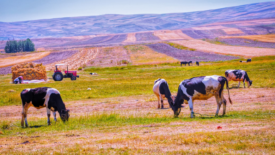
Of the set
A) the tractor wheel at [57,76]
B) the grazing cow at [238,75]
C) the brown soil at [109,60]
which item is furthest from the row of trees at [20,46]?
the grazing cow at [238,75]

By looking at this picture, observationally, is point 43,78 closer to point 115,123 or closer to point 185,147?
point 115,123

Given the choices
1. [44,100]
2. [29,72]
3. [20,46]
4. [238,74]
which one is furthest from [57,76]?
[20,46]

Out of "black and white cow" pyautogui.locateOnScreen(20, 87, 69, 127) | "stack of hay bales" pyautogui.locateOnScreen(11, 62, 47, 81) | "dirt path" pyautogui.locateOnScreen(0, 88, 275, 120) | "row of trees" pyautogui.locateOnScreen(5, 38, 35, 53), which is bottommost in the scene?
"dirt path" pyautogui.locateOnScreen(0, 88, 275, 120)

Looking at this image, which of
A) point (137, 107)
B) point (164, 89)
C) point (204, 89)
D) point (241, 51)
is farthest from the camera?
point (241, 51)

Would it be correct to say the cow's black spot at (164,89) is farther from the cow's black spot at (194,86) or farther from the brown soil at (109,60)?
the brown soil at (109,60)

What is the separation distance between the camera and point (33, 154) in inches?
376

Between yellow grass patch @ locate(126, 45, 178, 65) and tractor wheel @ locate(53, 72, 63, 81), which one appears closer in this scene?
tractor wheel @ locate(53, 72, 63, 81)

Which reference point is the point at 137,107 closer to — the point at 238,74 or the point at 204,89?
the point at 204,89

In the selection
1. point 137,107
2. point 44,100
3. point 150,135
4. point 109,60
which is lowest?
point 137,107

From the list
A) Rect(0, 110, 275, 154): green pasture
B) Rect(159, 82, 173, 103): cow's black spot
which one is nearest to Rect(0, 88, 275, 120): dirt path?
Rect(159, 82, 173, 103): cow's black spot

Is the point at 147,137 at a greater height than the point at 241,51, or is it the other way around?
the point at 241,51

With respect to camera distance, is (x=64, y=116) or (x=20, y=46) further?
(x=20, y=46)

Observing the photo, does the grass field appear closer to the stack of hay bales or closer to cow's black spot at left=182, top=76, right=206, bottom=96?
cow's black spot at left=182, top=76, right=206, bottom=96

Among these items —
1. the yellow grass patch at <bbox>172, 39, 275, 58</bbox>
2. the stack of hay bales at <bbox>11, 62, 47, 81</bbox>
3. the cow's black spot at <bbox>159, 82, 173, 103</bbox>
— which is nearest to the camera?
the cow's black spot at <bbox>159, 82, 173, 103</bbox>
